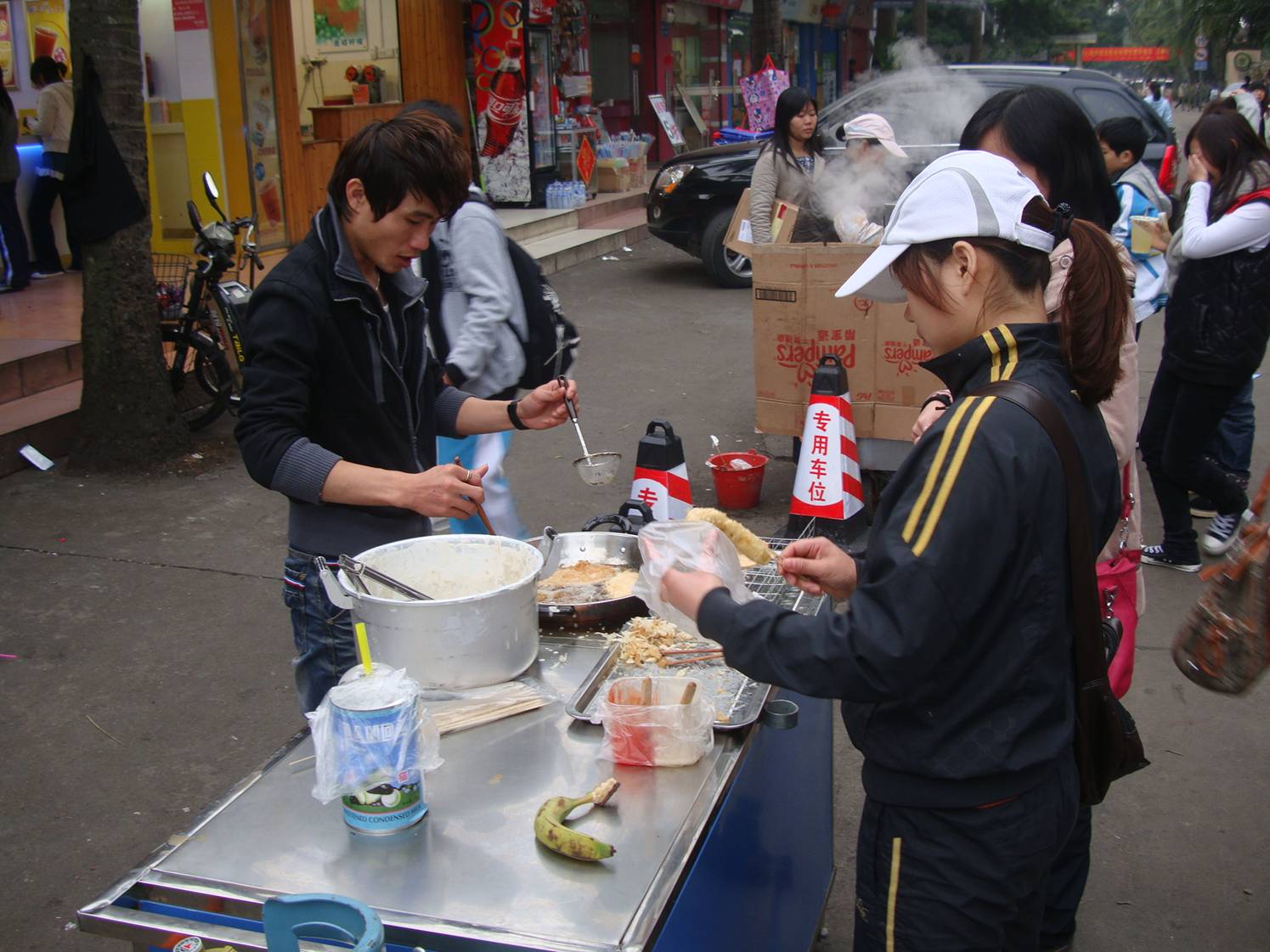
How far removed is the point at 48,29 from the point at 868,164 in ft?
29.7

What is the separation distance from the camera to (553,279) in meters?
12.6

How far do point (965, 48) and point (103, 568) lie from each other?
4949 cm

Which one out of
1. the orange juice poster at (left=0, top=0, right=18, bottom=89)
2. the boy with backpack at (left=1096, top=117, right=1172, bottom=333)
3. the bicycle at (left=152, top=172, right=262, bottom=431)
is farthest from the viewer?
the orange juice poster at (left=0, top=0, right=18, bottom=89)

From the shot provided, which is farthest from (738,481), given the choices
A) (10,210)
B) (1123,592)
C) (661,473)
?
(10,210)

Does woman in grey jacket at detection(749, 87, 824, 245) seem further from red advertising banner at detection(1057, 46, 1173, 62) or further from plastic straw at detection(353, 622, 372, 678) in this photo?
red advertising banner at detection(1057, 46, 1173, 62)

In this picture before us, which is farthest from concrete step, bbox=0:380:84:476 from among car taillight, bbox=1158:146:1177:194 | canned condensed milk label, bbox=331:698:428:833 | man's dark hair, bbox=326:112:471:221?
car taillight, bbox=1158:146:1177:194

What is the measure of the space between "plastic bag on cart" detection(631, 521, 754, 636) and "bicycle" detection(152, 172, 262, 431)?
5.47 metres

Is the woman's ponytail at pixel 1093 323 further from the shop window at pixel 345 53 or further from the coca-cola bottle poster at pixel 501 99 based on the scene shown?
the shop window at pixel 345 53

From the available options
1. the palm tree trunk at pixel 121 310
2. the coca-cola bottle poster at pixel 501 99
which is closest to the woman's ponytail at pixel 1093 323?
→ the palm tree trunk at pixel 121 310

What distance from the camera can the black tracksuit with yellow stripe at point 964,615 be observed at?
5.25ft

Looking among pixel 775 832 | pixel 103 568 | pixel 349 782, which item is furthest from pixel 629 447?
pixel 349 782

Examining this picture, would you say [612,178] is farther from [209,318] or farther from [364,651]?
[364,651]

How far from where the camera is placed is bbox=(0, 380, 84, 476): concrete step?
21.6ft

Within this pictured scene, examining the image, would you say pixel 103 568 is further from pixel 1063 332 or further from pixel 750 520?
pixel 1063 332
